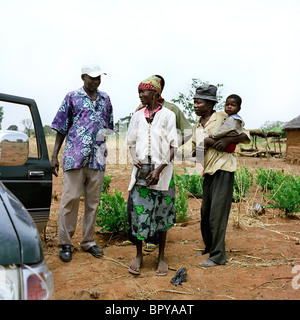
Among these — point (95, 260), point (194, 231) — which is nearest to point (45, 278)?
point (95, 260)

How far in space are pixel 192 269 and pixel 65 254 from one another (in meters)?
1.30

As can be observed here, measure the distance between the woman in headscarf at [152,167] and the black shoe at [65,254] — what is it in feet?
2.48

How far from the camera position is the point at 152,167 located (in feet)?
10.3

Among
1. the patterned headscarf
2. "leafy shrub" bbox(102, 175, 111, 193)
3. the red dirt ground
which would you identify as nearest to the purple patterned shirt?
the patterned headscarf

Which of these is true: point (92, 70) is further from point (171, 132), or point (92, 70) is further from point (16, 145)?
point (16, 145)

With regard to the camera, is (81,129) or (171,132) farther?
(81,129)

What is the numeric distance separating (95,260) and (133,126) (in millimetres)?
1455

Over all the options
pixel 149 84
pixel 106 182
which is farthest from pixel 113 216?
pixel 106 182

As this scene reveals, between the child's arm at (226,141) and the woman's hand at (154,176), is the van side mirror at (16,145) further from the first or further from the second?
the child's arm at (226,141)

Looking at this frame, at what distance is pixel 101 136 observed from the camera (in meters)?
3.72

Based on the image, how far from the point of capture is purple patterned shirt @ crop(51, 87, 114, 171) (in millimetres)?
3561

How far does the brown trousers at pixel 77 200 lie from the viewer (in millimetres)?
3602

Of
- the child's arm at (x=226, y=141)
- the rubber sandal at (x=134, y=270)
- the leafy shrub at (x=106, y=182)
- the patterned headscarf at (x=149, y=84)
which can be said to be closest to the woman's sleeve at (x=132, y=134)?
the patterned headscarf at (x=149, y=84)
